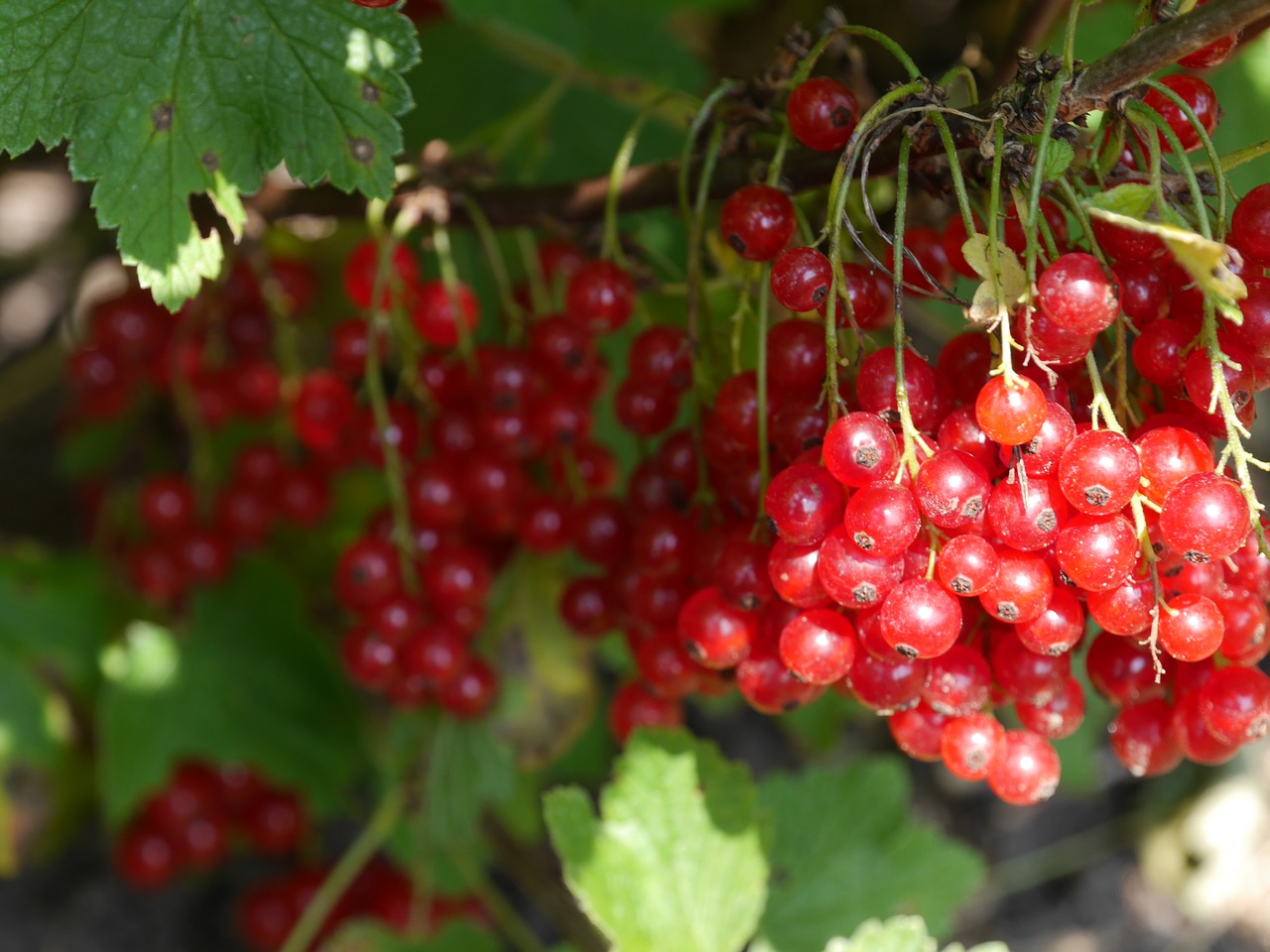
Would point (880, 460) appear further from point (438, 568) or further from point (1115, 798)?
point (1115, 798)

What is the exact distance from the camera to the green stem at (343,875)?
1.77 metres

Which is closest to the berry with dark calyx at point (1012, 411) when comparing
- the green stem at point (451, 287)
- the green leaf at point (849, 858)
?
the green stem at point (451, 287)

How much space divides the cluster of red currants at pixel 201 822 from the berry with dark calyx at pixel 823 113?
1.48m

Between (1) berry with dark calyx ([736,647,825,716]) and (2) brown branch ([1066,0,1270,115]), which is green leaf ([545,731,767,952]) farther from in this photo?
(2) brown branch ([1066,0,1270,115])

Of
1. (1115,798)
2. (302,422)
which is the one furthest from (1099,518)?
(1115,798)

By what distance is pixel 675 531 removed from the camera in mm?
1083

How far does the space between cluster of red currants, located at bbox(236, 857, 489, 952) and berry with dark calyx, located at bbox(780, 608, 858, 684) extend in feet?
4.00

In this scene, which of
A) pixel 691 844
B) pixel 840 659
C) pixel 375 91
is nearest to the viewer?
pixel 840 659

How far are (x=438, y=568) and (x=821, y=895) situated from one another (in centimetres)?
66

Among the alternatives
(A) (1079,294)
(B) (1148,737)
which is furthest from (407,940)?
(A) (1079,294)

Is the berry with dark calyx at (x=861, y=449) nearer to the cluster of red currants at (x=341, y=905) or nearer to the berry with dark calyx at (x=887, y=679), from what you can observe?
the berry with dark calyx at (x=887, y=679)

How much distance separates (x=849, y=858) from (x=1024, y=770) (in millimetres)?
697

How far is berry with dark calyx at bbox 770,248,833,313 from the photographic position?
868mm

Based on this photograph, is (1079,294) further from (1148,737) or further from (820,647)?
(1148,737)
